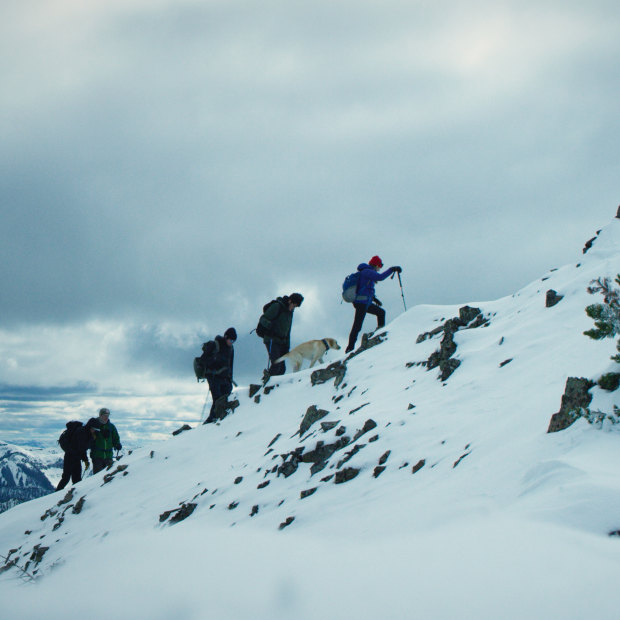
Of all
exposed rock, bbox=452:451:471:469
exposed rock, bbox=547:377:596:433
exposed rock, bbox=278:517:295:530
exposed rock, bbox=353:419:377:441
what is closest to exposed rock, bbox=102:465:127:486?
exposed rock, bbox=353:419:377:441

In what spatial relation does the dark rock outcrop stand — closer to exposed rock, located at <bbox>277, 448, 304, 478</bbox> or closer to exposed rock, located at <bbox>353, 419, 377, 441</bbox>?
exposed rock, located at <bbox>277, 448, 304, 478</bbox>

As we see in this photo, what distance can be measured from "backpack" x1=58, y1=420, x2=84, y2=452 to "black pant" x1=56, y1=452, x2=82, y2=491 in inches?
10.0

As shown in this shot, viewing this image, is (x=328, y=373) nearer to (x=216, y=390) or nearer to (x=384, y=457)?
(x=216, y=390)

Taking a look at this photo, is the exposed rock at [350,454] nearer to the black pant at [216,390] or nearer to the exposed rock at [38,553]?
the exposed rock at [38,553]

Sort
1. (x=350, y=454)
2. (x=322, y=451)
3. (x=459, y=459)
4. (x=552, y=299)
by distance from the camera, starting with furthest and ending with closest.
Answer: (x=552, y=299), (x=322, y=451), (x=350, y=454), (x=459, y=459)

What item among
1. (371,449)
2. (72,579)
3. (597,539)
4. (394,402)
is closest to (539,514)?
(597,539)

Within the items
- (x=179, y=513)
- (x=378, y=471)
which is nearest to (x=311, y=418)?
(x=179, y=513)

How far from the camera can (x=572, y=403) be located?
17.3ft

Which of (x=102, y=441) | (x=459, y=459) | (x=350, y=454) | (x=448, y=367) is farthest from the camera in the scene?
(x=102, y=441)

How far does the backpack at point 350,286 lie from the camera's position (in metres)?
14.5

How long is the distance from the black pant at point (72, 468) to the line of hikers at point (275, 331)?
4.86m

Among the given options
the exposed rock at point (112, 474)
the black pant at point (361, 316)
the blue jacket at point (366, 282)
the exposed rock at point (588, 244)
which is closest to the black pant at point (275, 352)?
the black pant at point (361, 316)

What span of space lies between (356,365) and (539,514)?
10567 mm

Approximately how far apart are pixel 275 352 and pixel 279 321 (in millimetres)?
1363
